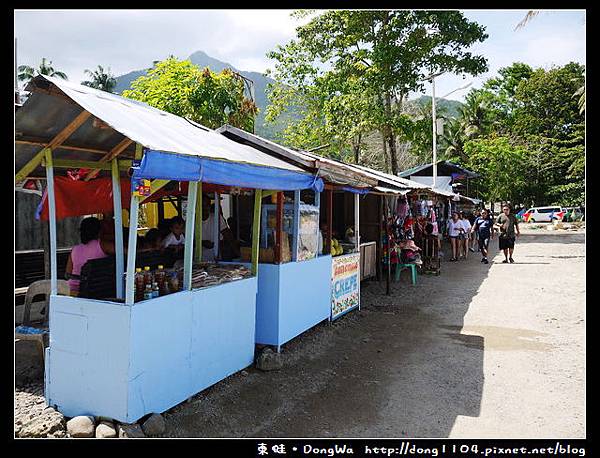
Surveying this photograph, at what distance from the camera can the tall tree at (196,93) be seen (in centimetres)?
1276

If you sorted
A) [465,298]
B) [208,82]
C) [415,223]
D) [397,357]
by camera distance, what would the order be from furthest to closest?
1. [415,223]
2. [208,82]
3. [465,298]
4. [397,357]

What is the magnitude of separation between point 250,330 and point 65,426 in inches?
83.9

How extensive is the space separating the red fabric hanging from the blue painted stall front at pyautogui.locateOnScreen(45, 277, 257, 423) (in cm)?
132

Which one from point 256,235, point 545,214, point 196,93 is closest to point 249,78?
point 196,93

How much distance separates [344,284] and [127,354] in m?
4.95

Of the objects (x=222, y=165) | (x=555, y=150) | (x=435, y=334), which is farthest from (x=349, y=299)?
(x=555, y=150)

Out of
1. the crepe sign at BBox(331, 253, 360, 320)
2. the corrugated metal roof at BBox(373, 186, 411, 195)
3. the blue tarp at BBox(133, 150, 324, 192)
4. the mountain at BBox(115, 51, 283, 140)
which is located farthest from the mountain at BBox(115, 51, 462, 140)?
the blue tarp at BBox(133, 150, 324, 192)

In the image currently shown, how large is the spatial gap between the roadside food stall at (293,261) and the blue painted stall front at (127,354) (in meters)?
1.33

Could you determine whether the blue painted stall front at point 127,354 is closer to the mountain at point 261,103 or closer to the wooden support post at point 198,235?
the wooden support post at point 198,235

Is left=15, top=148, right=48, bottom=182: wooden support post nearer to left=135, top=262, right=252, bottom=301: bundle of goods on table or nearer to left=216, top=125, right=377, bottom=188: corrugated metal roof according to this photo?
left=135, top=262, right=252, bottom=301: bundle of goods on table

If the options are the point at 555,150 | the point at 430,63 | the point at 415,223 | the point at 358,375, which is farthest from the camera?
the point at 555,150

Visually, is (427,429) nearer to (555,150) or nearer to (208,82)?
(208,82)

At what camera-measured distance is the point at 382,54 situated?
1638 centimetres

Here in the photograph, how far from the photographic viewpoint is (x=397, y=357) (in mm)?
6246
